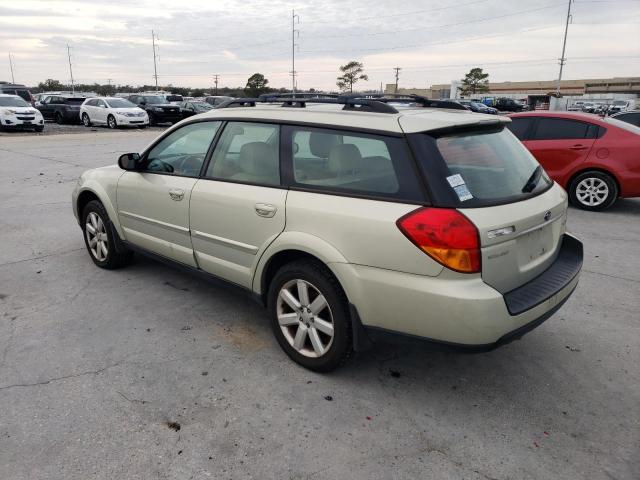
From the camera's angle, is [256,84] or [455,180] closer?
[455,180]

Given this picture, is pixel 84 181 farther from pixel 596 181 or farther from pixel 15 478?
pixel 596 181

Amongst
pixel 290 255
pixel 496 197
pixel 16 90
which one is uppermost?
pixel 16 90

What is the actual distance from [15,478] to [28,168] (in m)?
11.0

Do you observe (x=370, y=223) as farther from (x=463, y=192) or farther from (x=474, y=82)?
(x=474, y=82)

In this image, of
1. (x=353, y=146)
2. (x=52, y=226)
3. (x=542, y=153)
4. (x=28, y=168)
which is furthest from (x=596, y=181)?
(x=28, y=168)

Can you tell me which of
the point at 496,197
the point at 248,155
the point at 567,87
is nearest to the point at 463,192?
the point at 496,197

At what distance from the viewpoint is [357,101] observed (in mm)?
3213

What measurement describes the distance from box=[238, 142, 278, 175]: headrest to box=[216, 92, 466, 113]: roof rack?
0.42 meters

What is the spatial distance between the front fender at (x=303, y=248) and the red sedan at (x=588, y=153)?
224 inches

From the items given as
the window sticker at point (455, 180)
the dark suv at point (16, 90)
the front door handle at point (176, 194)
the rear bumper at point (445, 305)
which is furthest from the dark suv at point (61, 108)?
the window sticker at point (455, 180)

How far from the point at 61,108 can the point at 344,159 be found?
94.9ft

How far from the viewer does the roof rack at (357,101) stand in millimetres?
3102

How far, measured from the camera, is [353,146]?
300cm

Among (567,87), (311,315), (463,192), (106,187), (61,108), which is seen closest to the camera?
(463,192)
